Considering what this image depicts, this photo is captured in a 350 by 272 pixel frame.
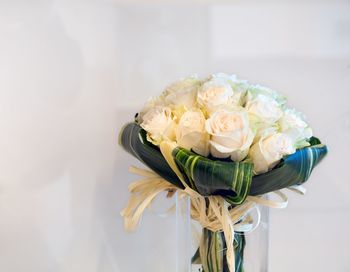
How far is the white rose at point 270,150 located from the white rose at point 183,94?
16 centimetres

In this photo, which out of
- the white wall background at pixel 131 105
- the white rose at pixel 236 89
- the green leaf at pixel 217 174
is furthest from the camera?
the white wall background at pixel 131 105

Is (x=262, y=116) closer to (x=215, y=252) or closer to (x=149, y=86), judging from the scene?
(x=215, y=252)

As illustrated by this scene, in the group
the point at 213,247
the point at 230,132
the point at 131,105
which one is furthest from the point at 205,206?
the point at 131,105

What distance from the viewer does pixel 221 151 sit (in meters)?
0.68

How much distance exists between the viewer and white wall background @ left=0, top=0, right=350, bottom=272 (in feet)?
3.31

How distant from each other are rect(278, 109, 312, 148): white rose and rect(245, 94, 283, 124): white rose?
0.7 inches

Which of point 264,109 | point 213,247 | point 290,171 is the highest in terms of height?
point 264,109

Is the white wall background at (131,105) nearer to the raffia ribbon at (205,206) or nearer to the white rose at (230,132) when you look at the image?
the raffia ribbon at (205,206)

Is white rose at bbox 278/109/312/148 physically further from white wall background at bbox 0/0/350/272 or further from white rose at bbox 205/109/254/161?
white wall background at bbox 0/0/350/272

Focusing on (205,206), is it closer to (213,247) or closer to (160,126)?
→ (213,247)

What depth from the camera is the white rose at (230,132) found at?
0.68m

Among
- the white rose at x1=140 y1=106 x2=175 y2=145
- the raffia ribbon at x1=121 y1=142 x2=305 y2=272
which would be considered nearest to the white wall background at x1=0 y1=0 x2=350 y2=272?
the raffia ribbon at x1=121 y1=142 x2=305 y2=272

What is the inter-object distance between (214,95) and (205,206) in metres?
0.24

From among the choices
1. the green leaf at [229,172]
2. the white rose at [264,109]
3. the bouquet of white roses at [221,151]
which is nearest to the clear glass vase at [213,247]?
the bouquet of white roses at [221,151]
